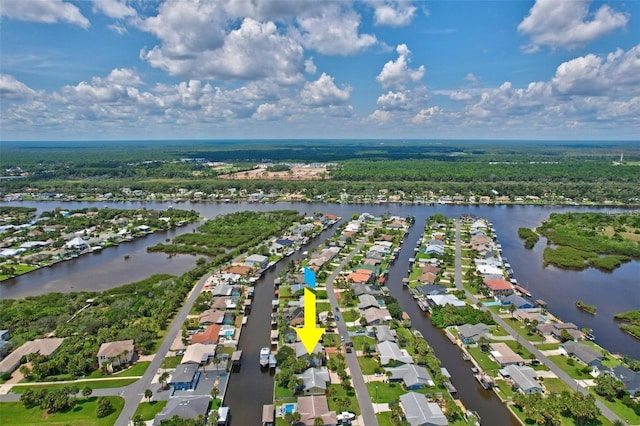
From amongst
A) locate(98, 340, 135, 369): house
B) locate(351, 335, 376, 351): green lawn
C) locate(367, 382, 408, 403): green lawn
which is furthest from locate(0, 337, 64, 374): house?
locate(367, 382, 408, 403): green lawn

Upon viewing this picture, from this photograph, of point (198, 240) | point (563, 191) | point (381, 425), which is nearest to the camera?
point (381, 425)

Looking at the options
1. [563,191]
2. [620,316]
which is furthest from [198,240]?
[563,191]

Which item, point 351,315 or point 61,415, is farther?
point 351,315

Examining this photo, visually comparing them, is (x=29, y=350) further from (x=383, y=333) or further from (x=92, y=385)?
(x=383, y=333)

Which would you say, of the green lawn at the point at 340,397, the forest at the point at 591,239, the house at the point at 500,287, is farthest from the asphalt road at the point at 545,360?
the forest at the point at 591,239

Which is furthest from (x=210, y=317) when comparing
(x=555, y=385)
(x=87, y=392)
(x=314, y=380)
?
(x=555, y=385)

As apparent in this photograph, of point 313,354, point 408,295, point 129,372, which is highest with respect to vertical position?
point 313,354

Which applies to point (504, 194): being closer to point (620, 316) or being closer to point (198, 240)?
point (620, 316)
